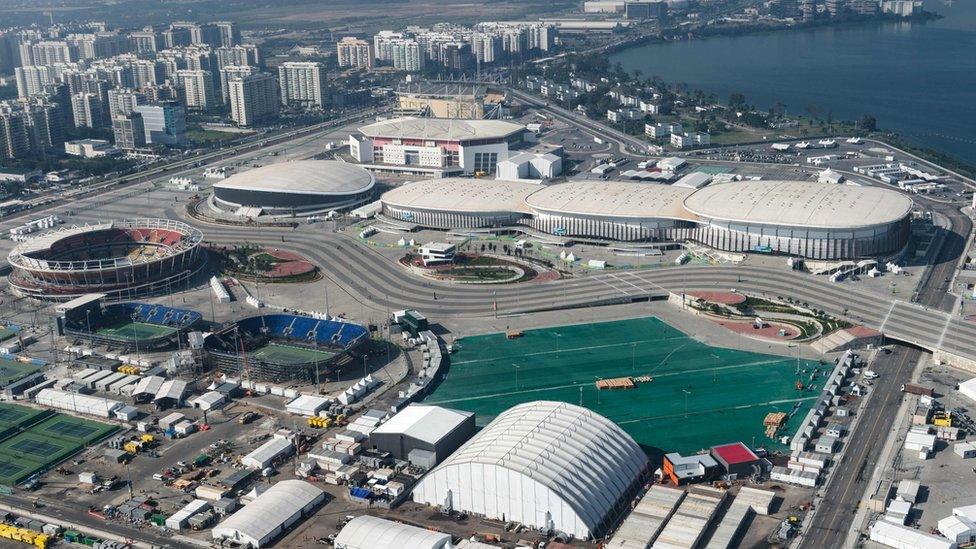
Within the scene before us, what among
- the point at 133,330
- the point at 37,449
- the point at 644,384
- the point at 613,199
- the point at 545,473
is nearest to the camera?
the point at 545,473

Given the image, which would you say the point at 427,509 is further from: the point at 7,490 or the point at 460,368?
the point at 7,490

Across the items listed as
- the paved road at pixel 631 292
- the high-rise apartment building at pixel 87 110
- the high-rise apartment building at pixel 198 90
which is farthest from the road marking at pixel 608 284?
the high-rise apartment building at pixel 198 90

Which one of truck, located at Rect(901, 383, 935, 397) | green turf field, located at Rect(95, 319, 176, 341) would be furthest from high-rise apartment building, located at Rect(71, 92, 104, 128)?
truck, located at Rect(901, 383, 935, 397)

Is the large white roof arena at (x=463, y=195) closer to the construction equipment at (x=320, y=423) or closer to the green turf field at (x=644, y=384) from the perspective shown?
the green turf field at (x=644, y=384)

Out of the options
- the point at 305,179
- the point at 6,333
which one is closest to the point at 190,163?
the point at 305,179

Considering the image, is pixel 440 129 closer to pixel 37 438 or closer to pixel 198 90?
pixel 198 90

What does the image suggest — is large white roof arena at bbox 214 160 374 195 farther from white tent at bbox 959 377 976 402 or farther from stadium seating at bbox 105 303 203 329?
white tent at bbox 959 377 976 402
